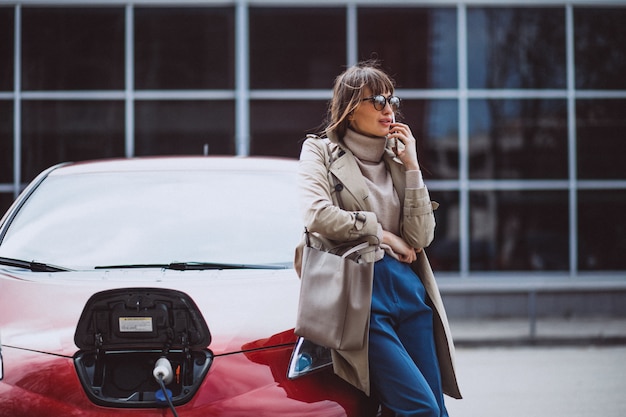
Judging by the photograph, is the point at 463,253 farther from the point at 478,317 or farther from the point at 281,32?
the point at 281,32

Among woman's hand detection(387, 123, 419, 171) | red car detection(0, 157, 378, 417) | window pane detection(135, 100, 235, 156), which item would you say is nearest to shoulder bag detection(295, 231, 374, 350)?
red car detection(0, 157, 378, 417)

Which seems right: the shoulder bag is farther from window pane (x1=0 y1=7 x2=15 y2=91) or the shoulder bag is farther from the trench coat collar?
window pane (x1=0 y1=7 x2=15 y2=91)

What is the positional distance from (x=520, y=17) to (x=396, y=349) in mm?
11334

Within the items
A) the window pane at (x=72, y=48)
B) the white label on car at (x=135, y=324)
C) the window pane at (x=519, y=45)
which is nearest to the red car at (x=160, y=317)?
the white label on car at (x=135, y=324)

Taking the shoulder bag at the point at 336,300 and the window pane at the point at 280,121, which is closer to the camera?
the shoulder bag at the point at 336,300

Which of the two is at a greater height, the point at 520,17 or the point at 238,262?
the point at 520,17

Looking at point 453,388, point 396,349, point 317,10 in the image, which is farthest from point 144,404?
point 317,10

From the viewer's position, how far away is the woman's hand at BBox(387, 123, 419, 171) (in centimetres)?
367

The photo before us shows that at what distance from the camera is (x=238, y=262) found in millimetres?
4297

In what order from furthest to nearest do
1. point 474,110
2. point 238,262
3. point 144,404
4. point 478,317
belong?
point 474,110 → point 478,317 → point 238,262 → point 144,404

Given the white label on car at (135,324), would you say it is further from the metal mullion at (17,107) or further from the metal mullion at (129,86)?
the metal mullion at (17,107)

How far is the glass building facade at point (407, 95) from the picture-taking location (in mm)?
13773

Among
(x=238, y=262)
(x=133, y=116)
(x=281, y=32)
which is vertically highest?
(x=281, y=32)

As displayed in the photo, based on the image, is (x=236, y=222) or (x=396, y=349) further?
(x=236, y=222)
